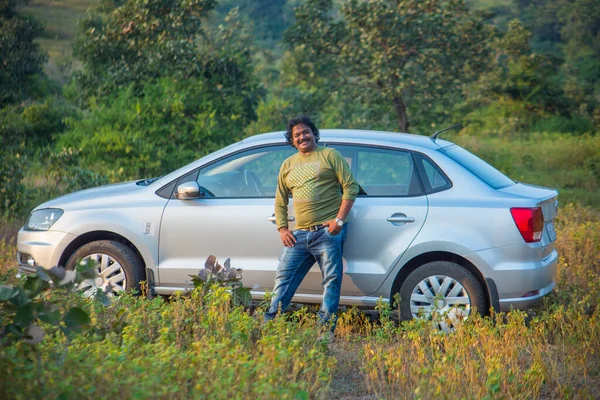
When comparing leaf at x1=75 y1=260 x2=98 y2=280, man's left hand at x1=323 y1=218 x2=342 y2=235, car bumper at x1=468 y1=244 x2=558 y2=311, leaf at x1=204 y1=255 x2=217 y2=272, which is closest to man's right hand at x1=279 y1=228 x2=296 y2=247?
man's left hand at x1=323 y1=218 x2=342 y2=235

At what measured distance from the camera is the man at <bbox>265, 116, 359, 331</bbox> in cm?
643

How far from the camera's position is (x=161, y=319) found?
5.77 meters

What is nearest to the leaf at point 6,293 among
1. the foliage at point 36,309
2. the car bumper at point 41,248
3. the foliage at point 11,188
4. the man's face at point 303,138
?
the foliage at point 36,309

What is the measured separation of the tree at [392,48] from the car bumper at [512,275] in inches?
499

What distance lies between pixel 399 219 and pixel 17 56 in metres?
18.5

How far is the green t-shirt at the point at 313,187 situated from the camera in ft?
21.2

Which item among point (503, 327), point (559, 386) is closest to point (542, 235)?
point (503, 327)

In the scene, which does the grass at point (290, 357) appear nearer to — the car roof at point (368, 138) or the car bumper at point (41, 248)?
the car bumper at point (41, 248)

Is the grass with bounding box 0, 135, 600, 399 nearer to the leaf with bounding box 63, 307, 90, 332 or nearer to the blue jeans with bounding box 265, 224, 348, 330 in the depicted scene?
the leaf with bounding box 63, 307, 90, 332

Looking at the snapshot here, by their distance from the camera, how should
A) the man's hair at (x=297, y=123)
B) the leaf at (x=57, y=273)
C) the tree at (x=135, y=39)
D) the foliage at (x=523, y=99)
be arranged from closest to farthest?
the leaf at (x=57, y=273) < the man's hair at (x=297, y=123) < the tree at (x=135, y=39) < the foliage at (x=523, y=99)

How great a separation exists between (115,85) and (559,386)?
14532mm

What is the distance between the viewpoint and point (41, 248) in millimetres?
7301

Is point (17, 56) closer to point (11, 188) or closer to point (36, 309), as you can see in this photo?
point (11, 188)

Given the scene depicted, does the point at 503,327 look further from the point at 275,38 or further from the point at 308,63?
the point at 275,38
